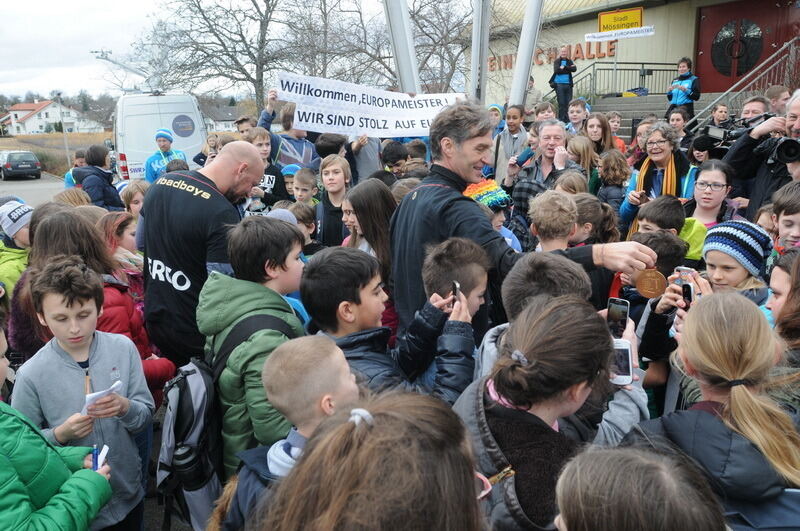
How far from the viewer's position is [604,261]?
2637 millimetres

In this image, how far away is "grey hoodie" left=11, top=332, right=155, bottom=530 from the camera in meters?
2.73

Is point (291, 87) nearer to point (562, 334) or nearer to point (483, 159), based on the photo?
point (483, 159)

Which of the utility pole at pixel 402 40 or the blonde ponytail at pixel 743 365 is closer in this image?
the blonde ponytail at pixel 743 365

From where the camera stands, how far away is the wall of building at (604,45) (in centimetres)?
2277

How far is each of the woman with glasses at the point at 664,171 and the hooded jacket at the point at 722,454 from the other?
4051 millimetres

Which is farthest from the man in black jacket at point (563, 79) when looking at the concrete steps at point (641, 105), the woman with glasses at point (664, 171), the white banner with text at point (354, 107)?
the woman with glasses at point (664, 171)

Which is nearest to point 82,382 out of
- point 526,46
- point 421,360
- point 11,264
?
point 421,360

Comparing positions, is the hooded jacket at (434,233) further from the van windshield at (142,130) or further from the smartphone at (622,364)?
the van windshield at (142,130)

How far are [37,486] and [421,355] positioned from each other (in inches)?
57.6

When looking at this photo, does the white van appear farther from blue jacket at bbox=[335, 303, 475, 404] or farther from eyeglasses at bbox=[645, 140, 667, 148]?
blue jacket at bbox=[335, 303, 475, 404]

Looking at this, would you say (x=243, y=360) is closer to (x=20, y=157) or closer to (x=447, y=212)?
(x=447, y=212)

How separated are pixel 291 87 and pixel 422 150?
2037 millimetres

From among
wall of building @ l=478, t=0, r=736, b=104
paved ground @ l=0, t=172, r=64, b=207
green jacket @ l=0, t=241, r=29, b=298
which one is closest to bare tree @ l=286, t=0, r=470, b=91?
wall of building @ l=478, t=0, r=736, b=104

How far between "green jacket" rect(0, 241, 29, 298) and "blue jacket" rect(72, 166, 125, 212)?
14.3ft
